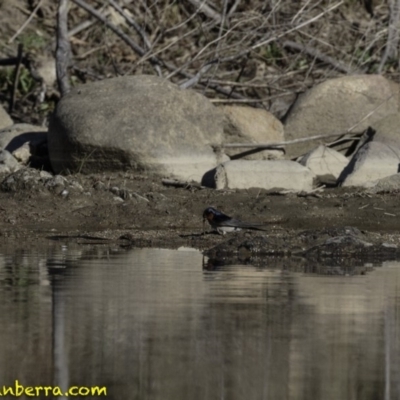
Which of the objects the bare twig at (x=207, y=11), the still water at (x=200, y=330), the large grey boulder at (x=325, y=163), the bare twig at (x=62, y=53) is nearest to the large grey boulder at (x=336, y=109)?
the large grey boulder at (x=325, y=163)

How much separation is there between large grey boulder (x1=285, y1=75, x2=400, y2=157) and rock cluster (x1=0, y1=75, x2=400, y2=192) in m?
0.01

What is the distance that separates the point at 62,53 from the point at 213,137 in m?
3.29

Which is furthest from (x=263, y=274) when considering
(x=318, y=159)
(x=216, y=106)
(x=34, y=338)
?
(x=216, y=106)

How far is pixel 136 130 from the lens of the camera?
42.3 ft

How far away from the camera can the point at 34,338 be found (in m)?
5.57

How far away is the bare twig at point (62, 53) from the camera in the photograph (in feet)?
50.6

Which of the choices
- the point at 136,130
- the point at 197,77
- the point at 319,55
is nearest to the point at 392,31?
the point at 319,55

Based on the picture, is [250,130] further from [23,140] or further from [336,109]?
[23,140]

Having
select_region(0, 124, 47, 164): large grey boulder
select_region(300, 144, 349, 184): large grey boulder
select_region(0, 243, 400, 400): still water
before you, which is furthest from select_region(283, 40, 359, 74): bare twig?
select_region(0, 243, 400, 400): still water

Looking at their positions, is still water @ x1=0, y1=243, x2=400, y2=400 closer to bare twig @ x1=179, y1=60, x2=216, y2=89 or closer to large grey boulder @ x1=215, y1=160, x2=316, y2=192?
large grey boulder @ x1=215, y1=160, x2=316, y2=192

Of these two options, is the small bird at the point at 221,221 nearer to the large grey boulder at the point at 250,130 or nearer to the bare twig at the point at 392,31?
the large grey boulder at the point at 250,130

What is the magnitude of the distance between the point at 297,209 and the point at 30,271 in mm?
4168

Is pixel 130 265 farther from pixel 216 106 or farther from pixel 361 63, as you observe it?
pixel 361 63

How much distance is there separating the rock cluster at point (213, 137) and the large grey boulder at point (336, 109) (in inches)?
0.5
